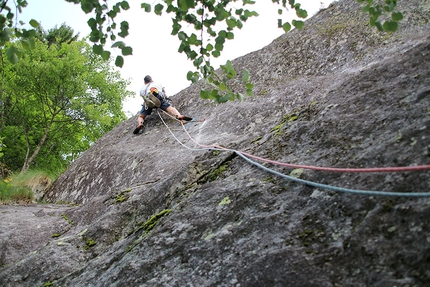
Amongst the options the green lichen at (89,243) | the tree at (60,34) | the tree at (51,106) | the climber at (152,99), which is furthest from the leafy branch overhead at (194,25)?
the tree at (60,34)

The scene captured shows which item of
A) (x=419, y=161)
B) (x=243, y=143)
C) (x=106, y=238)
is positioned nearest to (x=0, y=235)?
(x=106, y=238)

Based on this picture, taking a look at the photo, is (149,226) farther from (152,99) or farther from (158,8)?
(152,99)

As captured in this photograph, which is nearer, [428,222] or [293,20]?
[428,222]

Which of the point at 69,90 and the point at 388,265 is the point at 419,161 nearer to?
the point at 388,265

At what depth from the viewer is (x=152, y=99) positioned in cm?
1034

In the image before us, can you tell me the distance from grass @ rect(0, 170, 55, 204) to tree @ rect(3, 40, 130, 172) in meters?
6.98

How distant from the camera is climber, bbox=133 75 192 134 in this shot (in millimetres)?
10242

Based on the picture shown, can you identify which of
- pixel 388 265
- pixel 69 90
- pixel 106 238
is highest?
pixel 69 90

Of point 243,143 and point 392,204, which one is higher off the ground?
point 243,143

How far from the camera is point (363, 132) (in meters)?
3.31

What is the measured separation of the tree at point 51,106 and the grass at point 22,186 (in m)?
6.98

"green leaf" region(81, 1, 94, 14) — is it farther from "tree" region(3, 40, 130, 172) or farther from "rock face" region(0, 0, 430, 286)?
"tree" region(3, 40, 130, 172)

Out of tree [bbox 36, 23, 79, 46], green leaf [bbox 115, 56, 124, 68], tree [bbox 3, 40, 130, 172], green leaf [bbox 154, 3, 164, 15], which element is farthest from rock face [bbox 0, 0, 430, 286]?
tree [bbox 36, 23, 79, 46]

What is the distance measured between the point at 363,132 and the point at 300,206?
1064mm
